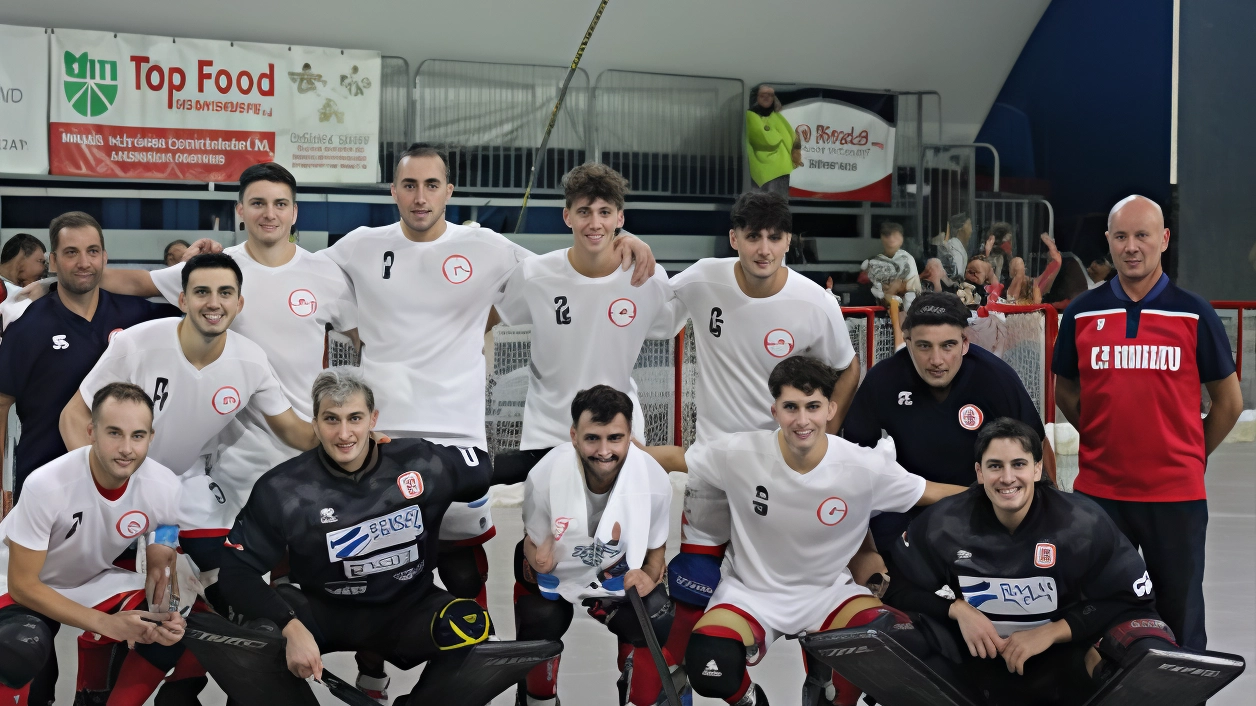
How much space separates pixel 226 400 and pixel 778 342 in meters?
1.81

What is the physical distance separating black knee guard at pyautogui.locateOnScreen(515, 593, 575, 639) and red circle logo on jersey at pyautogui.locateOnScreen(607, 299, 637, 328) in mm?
955

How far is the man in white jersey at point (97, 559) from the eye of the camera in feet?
10.4

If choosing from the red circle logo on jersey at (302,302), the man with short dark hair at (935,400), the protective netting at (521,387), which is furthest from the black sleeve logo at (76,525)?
the protective netting at (521,387)

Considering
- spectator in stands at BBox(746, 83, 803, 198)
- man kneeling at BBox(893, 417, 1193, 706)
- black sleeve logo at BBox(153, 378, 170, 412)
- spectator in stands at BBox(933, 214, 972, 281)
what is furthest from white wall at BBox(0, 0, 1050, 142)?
man kneeling at BBox(893, 417, 1193, 706)

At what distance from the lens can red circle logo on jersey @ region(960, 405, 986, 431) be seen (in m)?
3.61

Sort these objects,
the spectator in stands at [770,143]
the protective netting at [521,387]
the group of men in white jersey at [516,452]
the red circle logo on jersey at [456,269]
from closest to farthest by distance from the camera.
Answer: the group of men in white jersey at [516,452] < the red circle logo on jersey at [456,269] < the protective netting at [521,387] < the spectator in stands at [770,143]

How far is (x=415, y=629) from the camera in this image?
337 cm

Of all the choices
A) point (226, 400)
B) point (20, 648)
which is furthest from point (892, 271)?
point (20, 648)

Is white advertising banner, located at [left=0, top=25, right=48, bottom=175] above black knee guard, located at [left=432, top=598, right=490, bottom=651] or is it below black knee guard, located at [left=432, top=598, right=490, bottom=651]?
above

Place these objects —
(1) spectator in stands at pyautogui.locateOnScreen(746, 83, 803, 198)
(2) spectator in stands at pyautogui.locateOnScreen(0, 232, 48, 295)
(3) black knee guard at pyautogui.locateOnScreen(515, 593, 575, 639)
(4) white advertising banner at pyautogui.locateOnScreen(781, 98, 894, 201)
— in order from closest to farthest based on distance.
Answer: (3) black knee guard at pyautogui.locateOnScreen(515, 593, 575, 639)
(2) spectator in stands at pyautogui.locateOnScreen(0, 232, 48, 295)
(1) spectator in stands at pyautogui.locateOnScreen(746, 83, 803, 198)
(4) white advertising banner at pyautogui.locateOnScreen(781, 98, 894, 201)

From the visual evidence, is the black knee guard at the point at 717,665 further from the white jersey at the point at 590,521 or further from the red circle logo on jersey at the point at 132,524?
the red circle logo on jersey at the point at 132,524

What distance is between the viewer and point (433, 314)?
3.96 meters

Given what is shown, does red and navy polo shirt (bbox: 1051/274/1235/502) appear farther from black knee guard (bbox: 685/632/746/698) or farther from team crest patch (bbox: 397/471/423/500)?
team crest patch (bbox: 397/471/423/500)

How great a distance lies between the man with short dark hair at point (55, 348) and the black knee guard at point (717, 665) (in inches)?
86.8
